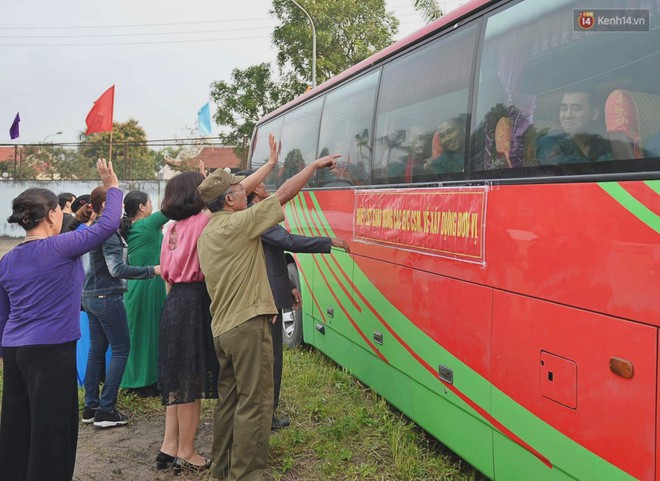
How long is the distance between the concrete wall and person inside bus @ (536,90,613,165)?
23120 mm

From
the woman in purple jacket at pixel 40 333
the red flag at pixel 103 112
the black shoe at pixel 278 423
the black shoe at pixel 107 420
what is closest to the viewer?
the woman in purple jacket at pixel 40 333

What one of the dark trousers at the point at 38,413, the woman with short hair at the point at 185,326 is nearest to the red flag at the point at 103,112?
the woman with short hair at the point at 185,326

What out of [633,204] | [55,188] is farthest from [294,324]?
[55,188]

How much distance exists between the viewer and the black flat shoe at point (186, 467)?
4.16 metres

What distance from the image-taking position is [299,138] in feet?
24.2

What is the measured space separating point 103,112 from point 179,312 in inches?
135

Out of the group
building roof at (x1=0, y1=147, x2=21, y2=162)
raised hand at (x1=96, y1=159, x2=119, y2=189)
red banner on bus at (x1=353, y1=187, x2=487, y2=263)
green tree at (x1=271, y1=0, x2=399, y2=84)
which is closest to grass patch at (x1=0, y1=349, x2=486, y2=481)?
red banner on bus at (x1=353, y1=187, x2=487, y2=263)

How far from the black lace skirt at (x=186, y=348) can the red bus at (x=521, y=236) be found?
1408mm

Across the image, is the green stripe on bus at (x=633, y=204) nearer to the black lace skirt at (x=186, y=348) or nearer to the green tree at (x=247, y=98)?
the black lace skirt at (x=186, y=348)

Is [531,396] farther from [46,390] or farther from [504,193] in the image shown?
[46,390]

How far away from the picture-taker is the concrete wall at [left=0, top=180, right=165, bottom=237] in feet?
82.4

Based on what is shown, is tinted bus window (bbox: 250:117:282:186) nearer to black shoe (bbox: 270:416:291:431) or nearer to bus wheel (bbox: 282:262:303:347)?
bus wheel (bbox: 282:262:303:347)

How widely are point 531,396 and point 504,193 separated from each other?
1.04 meters

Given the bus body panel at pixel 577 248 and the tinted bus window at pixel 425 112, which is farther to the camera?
the tinted bus window at pixel 425 112
